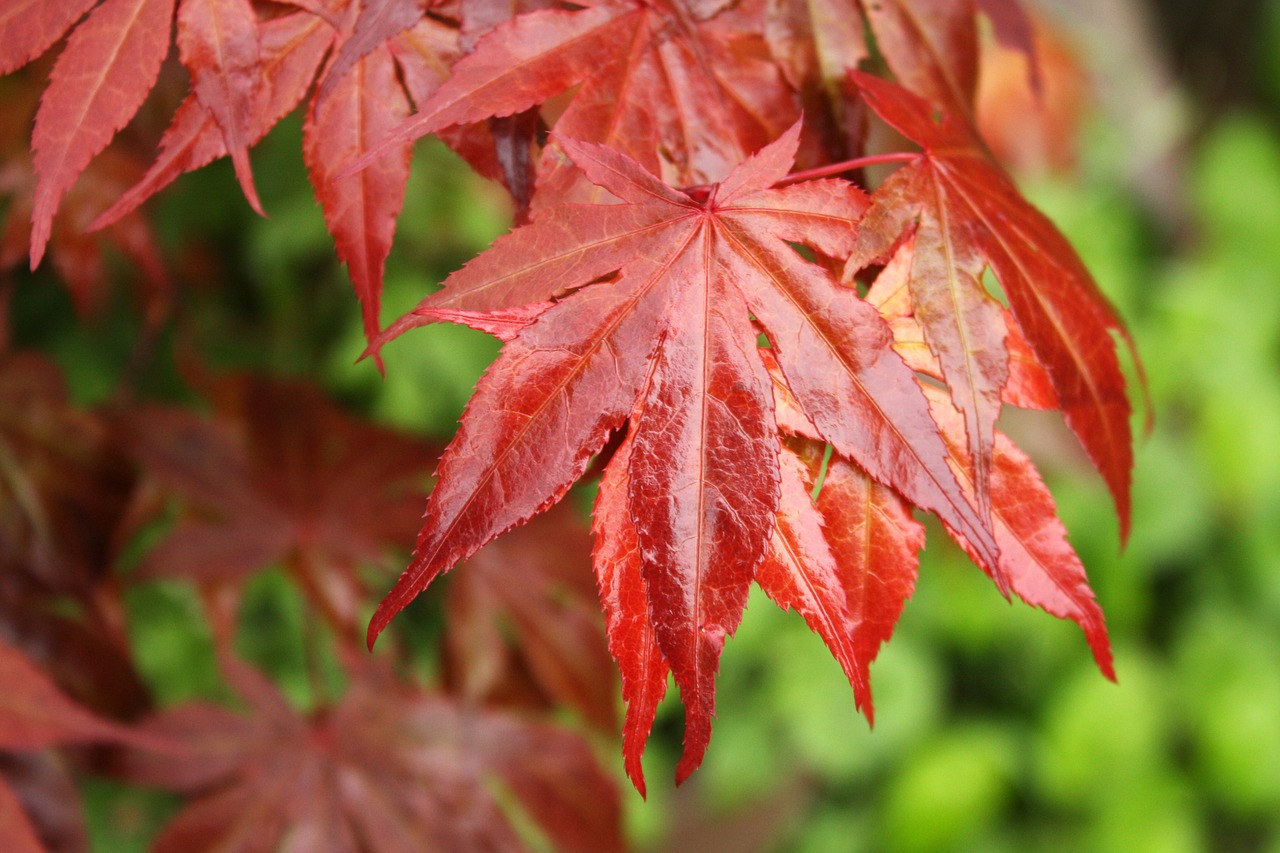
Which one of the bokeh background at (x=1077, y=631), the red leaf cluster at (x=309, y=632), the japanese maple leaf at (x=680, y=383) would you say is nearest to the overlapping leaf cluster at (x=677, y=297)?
the japanese maple leaf at (x=680, y=383)

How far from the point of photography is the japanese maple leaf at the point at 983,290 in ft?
1.45

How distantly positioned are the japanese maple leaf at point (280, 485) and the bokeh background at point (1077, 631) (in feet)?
1.90

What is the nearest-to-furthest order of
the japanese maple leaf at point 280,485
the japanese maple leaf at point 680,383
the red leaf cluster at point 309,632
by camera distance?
the japanese maple leaf at point 680,383 → the red leaf cluster at point 309,632 → the japanese maple leaf at point 280,485

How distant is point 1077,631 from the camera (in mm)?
2102

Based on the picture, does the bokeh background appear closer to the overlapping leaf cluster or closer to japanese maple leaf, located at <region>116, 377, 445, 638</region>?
japanese maple leaf, located at <region>116, 377, 445, 638</region>

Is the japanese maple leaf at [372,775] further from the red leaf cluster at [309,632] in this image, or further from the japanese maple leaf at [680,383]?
the japanese maple leaf at [680,383]

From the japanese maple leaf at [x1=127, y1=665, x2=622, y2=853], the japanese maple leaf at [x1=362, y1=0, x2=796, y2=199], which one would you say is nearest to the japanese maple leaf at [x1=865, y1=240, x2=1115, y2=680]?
the japanese maple leaf at [x1=362, y1=0, x2=796, y2=199]

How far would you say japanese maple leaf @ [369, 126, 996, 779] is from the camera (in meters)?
0.39

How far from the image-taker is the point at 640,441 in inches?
16.1

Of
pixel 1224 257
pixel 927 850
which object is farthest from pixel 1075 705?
pixel 1224 257

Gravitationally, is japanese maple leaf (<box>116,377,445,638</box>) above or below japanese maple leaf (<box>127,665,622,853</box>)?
above

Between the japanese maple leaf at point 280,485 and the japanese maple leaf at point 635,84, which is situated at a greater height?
the japanese maple leaf at point 635,84

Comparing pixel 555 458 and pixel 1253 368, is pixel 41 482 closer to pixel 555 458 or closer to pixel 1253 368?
pixel 555 458

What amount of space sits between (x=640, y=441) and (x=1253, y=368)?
2279 millimetres
